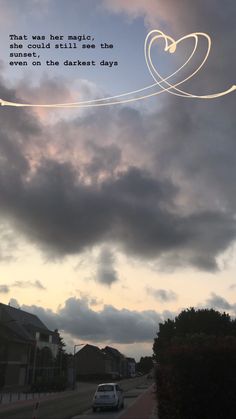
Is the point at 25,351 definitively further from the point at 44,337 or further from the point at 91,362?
the point at 91,362

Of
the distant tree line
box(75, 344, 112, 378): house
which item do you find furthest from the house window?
the distant tree line

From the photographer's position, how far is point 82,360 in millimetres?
122688

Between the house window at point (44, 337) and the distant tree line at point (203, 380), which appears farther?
the house window at point (44, 337)

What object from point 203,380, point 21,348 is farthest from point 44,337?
point 203,380

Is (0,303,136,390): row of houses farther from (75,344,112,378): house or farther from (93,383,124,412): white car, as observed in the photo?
(93,383,124,412): white car

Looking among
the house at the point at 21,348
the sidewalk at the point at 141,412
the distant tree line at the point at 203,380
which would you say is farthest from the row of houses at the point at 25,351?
the distant tree line at the point at 203,380

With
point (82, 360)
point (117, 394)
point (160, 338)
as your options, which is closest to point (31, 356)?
point (160, 338)

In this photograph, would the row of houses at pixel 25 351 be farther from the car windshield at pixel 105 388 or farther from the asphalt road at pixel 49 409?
the car windshield at pixel 105 388

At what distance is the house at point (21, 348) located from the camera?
60.5 m

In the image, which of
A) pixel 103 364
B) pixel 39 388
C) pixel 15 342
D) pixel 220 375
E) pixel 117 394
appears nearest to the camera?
pixel 220 375

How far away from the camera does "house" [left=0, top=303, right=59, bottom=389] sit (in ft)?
198

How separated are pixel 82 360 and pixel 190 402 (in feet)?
372

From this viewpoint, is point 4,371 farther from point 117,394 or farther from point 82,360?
point 82,360

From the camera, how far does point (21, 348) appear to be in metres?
68.2
